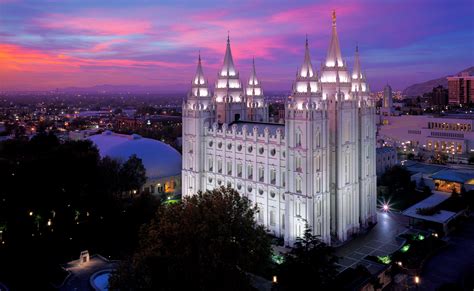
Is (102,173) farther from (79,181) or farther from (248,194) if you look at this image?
(248,194)

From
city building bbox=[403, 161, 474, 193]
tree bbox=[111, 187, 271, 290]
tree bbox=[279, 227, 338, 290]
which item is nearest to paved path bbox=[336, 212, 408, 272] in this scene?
tree bbox=[279, 227, 338, 290]

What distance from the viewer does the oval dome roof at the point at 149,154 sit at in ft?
221

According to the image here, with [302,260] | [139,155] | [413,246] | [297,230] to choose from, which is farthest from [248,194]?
[139,155]

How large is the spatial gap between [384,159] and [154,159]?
37384 millimetres

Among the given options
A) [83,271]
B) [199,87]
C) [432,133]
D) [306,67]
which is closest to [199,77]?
[199,87]

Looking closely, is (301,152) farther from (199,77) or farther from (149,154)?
(149,154)

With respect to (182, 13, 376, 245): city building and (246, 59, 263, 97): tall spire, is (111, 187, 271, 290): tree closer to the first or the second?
(182, 13, 376, 245): city building

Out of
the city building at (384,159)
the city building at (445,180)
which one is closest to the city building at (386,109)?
the city building at (384,159)

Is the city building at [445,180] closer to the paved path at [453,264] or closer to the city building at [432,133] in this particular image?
the paved path at [453,264]

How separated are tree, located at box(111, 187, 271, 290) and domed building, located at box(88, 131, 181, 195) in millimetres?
34211

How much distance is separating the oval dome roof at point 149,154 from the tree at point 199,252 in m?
35.7

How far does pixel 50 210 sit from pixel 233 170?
67.2ft

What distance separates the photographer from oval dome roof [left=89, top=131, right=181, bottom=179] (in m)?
67.4

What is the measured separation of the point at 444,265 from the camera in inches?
1646
